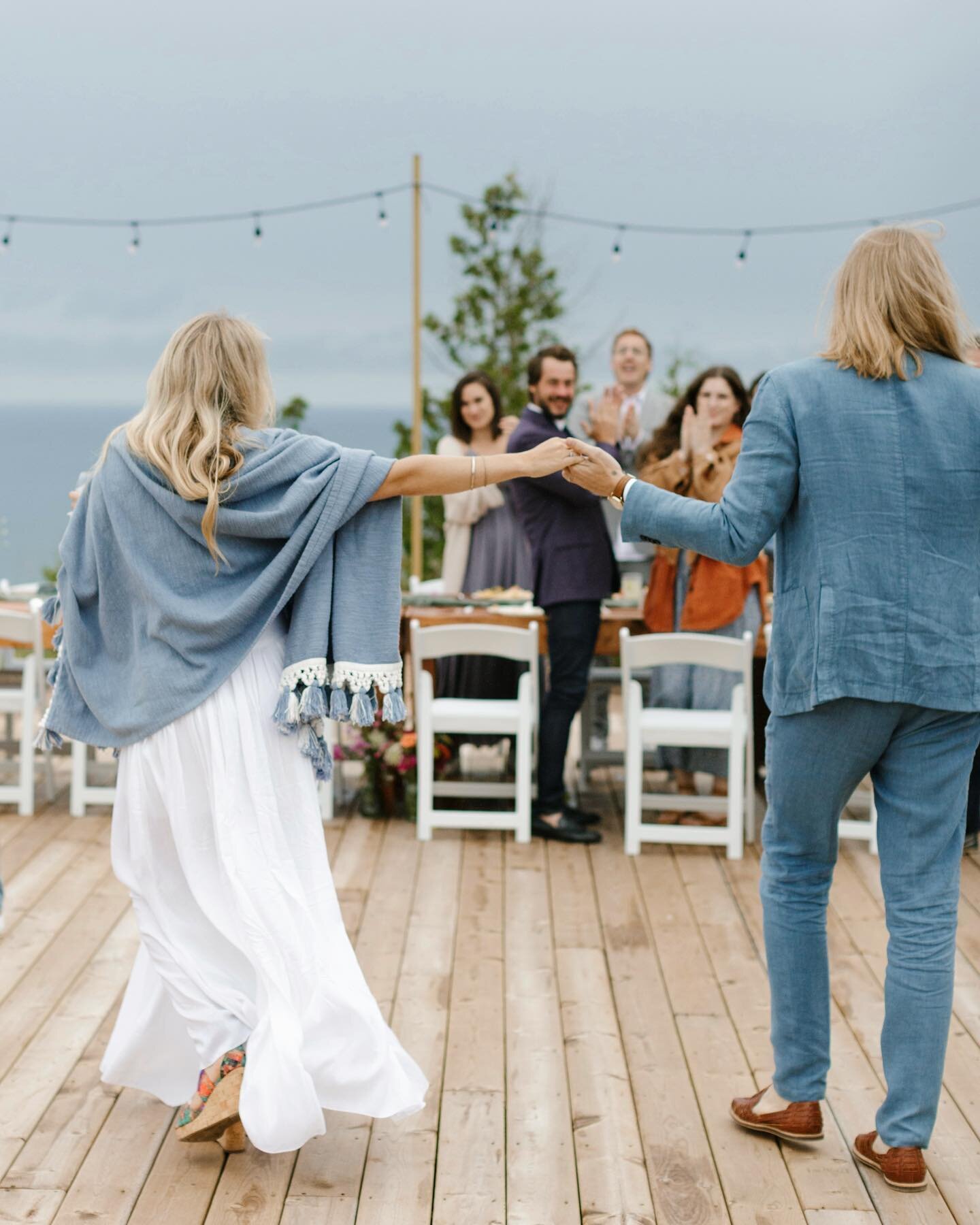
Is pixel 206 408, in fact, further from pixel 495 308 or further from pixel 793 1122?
pixel 495 308

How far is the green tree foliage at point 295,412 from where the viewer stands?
1168cm

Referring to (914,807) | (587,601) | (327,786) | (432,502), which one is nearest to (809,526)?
(914,807)

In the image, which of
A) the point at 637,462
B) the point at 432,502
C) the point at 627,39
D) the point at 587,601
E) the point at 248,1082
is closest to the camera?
the point at 248,1082

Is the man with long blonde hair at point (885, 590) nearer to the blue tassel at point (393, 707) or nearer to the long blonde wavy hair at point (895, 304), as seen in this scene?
the long blonde wavy hair at point (895, 304)

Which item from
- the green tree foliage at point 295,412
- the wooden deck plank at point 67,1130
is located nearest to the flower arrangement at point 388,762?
the wooden deck plank at point 67,1130

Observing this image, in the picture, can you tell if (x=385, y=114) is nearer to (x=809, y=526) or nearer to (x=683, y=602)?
(x=683, y=602)

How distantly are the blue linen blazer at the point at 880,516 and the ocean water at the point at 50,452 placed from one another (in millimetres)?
7945

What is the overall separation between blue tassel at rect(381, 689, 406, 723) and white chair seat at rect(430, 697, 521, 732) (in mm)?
2491

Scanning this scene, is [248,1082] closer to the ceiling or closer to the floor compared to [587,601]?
closer to the floor

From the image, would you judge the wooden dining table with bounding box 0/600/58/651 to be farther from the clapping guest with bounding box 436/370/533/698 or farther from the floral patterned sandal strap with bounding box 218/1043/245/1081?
the floral patterned sandal strap with bounding box 218/1043/245/1081

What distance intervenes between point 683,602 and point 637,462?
694 mm

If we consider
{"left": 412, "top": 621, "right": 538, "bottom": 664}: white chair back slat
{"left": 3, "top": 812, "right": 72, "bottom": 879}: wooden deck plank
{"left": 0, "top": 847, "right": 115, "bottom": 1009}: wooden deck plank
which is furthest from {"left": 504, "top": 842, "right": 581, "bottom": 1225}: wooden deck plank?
{"left": 3, "top": 812, "right": 72, "bottom": 879}: wooden deck plank

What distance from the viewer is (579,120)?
1209 centimetres

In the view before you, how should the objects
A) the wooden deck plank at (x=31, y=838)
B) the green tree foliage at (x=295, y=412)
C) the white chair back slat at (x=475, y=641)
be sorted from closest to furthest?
1. the wooden deck plank at (x=31, y=838)
2. the white chair back slat at (x=475, y=641)
3. the green tree foliage at (x=295, y=412)
